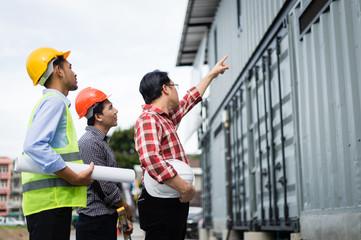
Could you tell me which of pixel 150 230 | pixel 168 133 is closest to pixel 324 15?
pixel 168 133

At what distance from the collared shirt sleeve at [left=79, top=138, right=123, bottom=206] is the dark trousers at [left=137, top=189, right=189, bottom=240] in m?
0.46

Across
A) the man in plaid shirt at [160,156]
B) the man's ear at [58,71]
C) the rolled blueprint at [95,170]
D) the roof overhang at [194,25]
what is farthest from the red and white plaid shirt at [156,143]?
the roof overhang at [194,25]

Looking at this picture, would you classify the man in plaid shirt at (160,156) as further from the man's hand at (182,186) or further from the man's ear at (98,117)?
the man's ear at (98,117)

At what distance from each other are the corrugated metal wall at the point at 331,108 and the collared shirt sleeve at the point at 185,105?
4.44 feet

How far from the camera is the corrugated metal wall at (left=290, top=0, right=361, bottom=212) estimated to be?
4.25 meters

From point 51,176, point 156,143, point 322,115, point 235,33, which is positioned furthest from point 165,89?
point 235,33

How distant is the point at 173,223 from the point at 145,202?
0.19 m

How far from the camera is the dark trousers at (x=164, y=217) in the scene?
2947 mm

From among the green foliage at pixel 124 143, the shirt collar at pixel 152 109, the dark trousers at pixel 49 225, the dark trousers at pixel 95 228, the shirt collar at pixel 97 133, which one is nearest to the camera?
the dark trousers at pixel 49 225

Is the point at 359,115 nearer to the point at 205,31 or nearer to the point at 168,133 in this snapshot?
the point at 168,133

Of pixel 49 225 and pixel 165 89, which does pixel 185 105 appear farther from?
pixel 49 225

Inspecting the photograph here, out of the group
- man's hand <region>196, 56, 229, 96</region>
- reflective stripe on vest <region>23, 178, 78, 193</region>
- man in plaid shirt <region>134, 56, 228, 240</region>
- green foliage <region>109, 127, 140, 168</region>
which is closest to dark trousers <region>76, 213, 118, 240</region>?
man in plaid shirt <region>134, 56, 228, 240</region>

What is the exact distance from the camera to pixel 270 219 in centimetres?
729

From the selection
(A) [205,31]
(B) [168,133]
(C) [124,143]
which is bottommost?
(B) [168,133]
